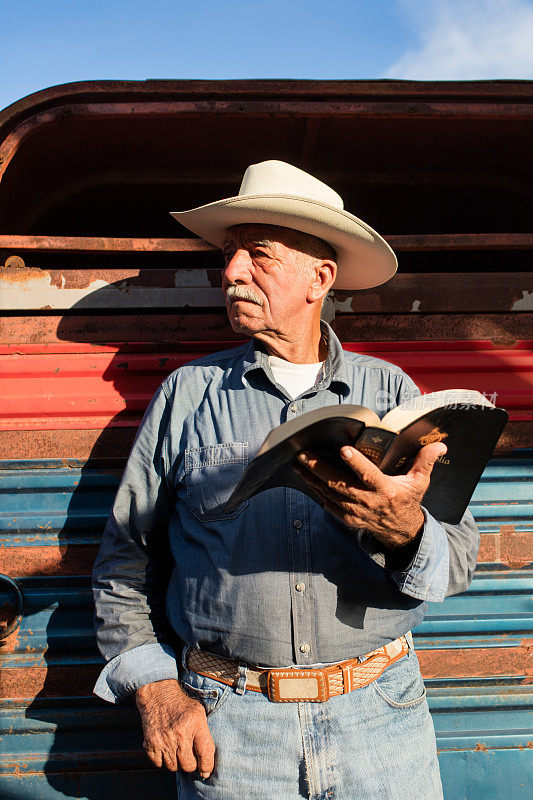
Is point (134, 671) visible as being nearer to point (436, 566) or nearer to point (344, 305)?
point (436, 566)

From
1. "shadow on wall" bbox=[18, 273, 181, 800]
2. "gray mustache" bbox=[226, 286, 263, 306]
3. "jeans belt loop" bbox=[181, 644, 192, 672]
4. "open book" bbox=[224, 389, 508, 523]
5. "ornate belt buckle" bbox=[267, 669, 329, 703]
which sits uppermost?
"gray mustache" bbox=[226, 286, 263, 306]

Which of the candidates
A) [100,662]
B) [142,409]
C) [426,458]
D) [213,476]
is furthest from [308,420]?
[100,662]

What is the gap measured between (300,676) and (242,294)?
1.10 metres

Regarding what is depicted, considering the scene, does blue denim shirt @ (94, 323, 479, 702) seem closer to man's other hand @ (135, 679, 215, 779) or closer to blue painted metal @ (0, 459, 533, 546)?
man's other hand @ (135, 679, 215, 779)

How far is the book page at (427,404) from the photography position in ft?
3.65

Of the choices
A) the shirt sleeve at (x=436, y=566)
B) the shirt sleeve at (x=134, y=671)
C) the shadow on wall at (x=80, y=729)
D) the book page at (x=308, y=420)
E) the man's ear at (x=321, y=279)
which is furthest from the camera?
the shadow on wall at (x=80, y=729)

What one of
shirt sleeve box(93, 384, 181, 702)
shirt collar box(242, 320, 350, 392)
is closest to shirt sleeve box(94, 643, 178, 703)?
shirt sleeve box(93, 384, 181, 702)

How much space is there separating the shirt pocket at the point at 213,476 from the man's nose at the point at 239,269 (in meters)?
0.53

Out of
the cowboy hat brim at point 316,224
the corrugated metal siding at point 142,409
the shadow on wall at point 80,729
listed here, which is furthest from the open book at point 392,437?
the shadow on wall at point 80,729

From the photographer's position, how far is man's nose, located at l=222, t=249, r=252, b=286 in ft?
5.78

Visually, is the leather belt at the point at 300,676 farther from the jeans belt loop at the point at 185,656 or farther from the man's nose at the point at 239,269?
the man's nose at the point at 239,269

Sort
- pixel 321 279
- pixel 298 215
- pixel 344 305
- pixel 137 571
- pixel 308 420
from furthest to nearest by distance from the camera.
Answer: pixel 344 305, pixel 321 279, pixel 298 215, pixel 137 571, pixel 308 420

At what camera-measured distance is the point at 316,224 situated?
1.81 metres

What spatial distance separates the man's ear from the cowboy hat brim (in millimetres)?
86
